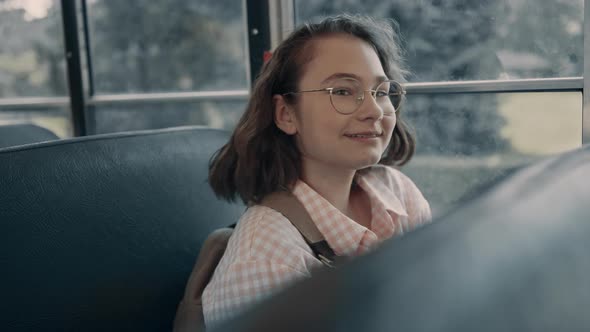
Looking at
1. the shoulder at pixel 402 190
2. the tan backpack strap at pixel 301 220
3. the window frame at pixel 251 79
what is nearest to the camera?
the tan backpack strap at pixel 301 220

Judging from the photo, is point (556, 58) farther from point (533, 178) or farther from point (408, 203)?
point (533, 178)

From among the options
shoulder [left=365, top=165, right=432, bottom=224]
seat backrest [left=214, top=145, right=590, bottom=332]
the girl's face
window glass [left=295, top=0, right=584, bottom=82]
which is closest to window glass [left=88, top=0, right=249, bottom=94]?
window glass [left=295, top=0, right=584, bottom=82]

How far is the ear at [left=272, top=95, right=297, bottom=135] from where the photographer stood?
50.4 inches

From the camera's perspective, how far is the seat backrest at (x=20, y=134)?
1961mm

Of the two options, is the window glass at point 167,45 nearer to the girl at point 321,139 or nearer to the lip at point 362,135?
the girl at point 321,139

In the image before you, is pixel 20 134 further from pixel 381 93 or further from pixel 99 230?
pixel 381 93

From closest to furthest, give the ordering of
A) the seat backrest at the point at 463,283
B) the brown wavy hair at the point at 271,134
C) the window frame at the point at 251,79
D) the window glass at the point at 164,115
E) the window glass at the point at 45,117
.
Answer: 1. the seat backrest at the point at 463,283
2. the brown wavy hair at the point at 271,134
3. the window frame at the point at 251,79
4. the window glass at the point at 164,115
5. the window glass at the point at 45,117

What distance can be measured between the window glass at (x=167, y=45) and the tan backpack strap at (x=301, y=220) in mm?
1658

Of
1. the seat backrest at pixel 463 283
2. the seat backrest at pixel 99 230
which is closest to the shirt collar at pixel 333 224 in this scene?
the seat backrest at pixel 99 230

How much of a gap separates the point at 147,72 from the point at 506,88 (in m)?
1.97

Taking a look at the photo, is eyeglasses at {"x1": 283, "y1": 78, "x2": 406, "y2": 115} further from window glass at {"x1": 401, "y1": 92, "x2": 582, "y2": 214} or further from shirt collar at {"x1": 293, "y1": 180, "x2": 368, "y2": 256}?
window glass at {"x1": 401, "y1": 92, "x2": 582, "y2": 214}

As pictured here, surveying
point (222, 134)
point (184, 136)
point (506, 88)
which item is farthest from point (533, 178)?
point (506, 88)

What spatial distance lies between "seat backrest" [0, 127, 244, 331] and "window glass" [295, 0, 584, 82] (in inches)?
40.6

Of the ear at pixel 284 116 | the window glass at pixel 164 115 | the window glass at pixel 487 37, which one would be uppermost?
the window glass at pixel 487 37
